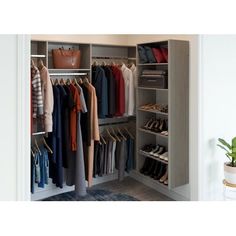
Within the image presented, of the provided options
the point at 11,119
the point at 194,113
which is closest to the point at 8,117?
the point at 11,119

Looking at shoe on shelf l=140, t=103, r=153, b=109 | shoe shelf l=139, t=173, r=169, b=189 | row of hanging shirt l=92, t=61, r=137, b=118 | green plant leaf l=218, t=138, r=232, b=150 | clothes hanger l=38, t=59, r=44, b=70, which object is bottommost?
shoe shelf l=139, t=173, r=169, b=189

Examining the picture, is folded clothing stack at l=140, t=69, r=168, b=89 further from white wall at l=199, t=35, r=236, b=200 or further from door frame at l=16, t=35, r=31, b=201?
door frame at l=16, t=35, r=31, b=201

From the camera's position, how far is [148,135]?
391 cm

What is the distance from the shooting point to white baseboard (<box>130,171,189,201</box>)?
3476mm

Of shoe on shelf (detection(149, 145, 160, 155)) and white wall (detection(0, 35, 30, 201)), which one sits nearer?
white wall (detection(0, 35, 30, 201))

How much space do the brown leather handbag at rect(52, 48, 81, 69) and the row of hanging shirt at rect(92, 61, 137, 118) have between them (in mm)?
289

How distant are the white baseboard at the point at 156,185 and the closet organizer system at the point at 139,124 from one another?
0.04 feet

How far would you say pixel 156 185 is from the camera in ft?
12.4

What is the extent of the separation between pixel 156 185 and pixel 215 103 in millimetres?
1982

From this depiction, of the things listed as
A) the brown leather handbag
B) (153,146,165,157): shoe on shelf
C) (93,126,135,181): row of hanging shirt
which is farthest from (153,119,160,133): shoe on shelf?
the brown leather handbag

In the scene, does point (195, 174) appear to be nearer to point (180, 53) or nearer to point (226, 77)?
point (226, 77)

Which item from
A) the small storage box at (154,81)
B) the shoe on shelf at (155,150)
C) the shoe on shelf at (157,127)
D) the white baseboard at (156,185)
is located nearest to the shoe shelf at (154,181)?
the white baseboard at (156,185)

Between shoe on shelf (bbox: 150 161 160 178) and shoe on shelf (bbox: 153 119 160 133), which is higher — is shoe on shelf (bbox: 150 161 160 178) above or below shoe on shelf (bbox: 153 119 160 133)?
below

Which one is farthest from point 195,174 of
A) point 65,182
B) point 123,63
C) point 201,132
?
point 123,63
